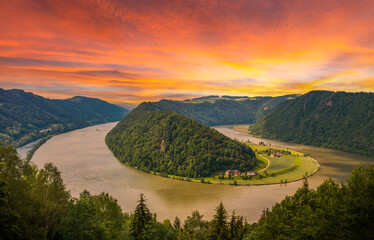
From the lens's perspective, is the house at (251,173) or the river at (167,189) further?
the house at (251,173)

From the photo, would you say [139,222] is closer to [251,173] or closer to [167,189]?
[167,189]

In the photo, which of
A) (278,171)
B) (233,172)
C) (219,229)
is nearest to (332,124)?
(278,171)

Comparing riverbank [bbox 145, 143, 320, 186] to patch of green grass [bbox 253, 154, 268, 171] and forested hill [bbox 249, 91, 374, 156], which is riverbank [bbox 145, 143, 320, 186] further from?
forested hill [bbox 249, 91, 374, 156]

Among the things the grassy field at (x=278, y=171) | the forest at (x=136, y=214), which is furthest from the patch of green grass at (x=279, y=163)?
the forest at (x=136, y=214)

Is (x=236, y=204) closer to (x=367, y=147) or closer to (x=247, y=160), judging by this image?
(x=247, y=160)

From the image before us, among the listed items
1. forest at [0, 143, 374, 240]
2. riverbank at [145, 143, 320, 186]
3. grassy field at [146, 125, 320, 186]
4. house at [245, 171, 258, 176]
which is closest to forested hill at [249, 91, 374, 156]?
grassy field at [146, 125, 320, 186]

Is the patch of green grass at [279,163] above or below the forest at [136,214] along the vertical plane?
below

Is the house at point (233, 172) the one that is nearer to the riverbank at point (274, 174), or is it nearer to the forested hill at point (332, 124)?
the riverbank at point (274, 174)
